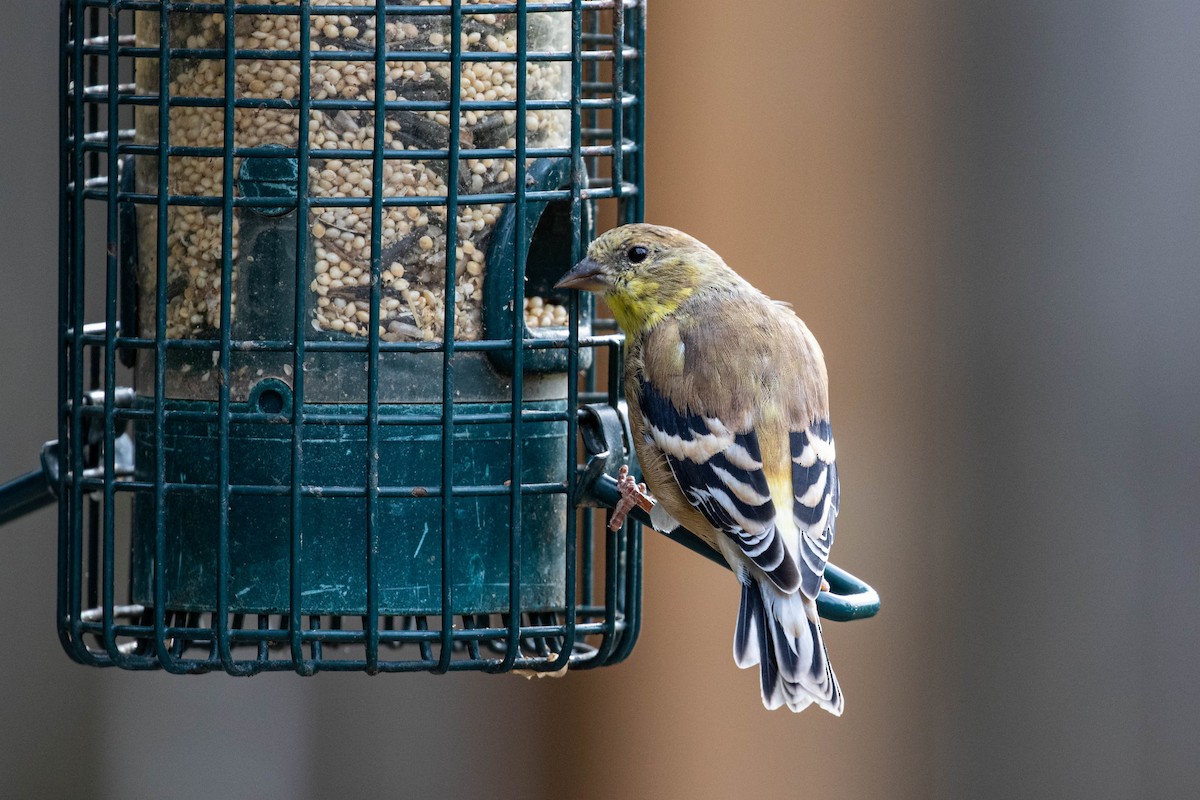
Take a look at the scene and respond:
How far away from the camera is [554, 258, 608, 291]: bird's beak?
13.8ft

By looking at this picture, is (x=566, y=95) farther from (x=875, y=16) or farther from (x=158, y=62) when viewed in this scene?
(x=875, y=16)

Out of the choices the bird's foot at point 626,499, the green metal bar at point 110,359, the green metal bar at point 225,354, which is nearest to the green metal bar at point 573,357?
the bird's foot at point 626,499

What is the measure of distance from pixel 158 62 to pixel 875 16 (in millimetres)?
3663

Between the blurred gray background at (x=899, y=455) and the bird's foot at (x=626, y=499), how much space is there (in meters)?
2.33

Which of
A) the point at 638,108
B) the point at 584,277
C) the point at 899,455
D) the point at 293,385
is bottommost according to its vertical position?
the point at 899,455

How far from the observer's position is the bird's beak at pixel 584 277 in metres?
4.19

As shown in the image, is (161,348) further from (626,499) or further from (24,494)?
(626,499)

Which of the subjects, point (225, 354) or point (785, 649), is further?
point (785, 649)

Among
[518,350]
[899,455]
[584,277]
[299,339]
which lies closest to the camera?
[299,339]

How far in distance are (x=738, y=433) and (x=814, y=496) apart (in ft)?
0.95

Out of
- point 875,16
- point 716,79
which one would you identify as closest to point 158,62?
point 716,79

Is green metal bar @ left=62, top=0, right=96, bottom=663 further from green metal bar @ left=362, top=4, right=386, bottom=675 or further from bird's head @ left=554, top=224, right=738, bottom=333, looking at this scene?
bird's head @ left=554, top=224, right=738, bottom=333

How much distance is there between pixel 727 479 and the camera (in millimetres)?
4398

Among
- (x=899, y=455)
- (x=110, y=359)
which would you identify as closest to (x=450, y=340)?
(x=110, y=359)
